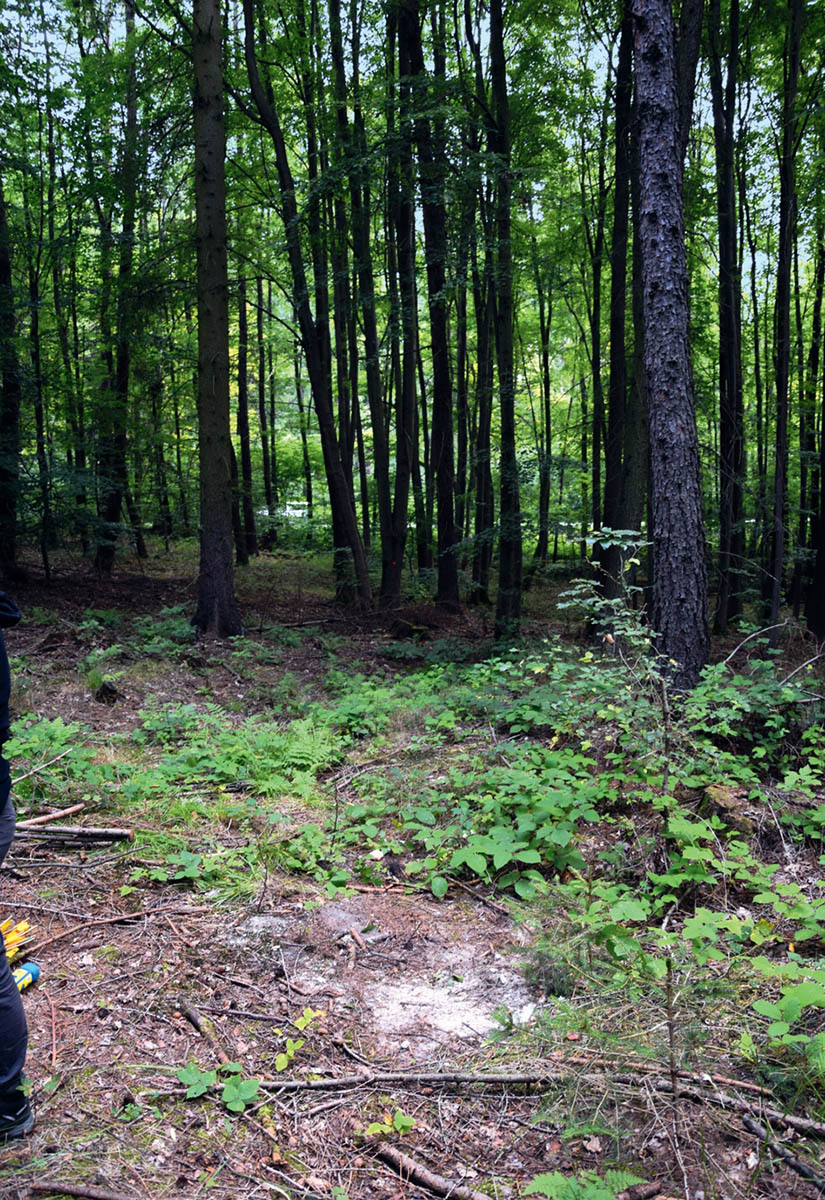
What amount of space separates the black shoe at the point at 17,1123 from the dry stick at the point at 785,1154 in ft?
7.55

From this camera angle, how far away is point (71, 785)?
4.86 m

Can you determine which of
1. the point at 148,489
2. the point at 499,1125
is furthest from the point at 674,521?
the point at 148,489

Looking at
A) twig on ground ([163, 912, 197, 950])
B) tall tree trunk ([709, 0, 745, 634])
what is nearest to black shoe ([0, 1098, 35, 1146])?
twig on ground ([163, 912, 197, 950])

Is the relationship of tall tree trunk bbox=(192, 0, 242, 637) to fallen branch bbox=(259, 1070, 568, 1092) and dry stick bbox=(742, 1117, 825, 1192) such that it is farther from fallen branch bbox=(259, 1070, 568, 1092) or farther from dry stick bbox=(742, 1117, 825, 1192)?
dry stick bbox=(742, 1117, 825, 1192)

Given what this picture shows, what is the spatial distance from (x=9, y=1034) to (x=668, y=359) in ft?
17.9

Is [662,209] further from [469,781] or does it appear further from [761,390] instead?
[761,390]

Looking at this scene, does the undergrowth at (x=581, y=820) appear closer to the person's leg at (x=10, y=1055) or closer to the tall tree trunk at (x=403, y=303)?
the person's leg at (x=10, y=1055)

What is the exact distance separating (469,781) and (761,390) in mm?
17293

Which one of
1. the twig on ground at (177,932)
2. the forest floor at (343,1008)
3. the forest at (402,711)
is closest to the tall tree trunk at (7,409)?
the forest at (402,711)

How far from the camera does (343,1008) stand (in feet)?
9.87

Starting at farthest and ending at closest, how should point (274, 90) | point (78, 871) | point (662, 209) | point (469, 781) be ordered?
1. point (274, 90)
2. point (662, 209)
3. point (469, 781)
4. point (78, 871)

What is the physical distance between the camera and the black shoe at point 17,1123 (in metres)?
2.20

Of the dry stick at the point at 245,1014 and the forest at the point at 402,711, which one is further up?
the forest at the point at 402,711

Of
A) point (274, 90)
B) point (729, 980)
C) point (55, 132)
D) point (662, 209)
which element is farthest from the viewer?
point (274, 90)
